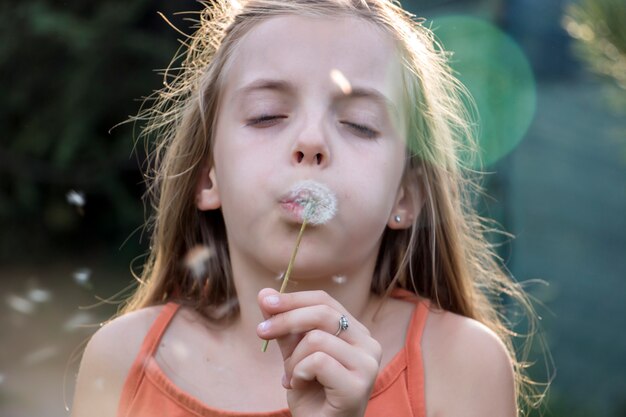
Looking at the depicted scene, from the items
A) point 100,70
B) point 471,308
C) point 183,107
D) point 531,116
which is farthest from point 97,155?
point 471,308

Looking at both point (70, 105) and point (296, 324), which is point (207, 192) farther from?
point (70, 105)

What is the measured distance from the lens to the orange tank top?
5.41 feet

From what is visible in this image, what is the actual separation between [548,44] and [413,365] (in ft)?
8.17

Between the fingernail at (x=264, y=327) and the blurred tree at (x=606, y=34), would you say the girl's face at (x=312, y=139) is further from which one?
the blurred tree at (x=606, y=34)

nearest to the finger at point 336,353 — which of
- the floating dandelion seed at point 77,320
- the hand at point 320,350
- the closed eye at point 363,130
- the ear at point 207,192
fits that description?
the hand at point 320,350

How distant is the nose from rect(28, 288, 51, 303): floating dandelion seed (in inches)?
171

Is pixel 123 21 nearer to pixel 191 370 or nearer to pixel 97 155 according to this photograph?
pixel 97 155

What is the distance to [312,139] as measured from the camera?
153cm

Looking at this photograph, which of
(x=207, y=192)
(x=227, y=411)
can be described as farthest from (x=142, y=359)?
(x=207, y=192)

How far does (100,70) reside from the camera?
17.6 feet

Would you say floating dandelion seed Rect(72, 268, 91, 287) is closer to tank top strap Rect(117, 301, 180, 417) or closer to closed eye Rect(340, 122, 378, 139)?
tank top strap Rect(117, 301, 180, 417)

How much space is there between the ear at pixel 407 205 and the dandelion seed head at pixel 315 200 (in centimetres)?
31

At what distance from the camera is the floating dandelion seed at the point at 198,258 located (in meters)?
1.99

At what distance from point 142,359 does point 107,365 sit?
0.27 ft
